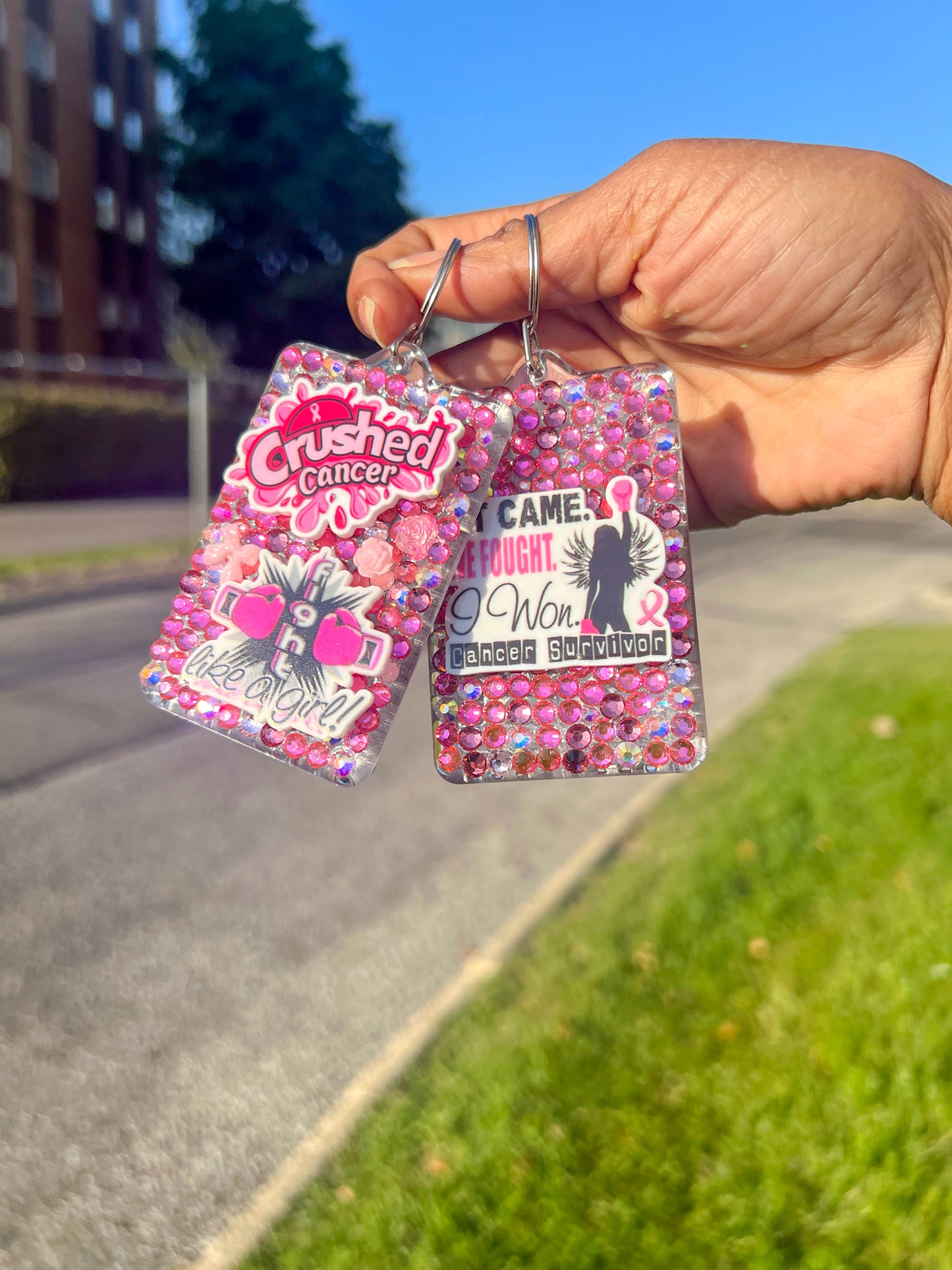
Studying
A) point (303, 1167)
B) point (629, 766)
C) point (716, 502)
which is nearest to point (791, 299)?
point (716, 502)

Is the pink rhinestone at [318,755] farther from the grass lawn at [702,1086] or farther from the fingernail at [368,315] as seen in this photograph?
the grass lawn at [702,1086]

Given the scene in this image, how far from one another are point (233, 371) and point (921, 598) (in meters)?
18.2

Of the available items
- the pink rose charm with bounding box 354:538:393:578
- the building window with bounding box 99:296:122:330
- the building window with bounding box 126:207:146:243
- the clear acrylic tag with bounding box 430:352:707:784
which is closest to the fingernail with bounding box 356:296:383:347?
the clear acrylic tag with bounding box 430:352:707:784

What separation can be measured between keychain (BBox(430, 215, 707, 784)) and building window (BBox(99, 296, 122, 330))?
76.5ft

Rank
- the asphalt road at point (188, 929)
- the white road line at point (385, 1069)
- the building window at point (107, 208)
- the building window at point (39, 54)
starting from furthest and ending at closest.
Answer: the building window at point (107, 208) → the building window at point (39, 54) → the asphalt road at point (188, 929) → the white road line at point (385, 1069)

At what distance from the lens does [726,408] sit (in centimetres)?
170

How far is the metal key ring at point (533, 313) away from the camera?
129cm

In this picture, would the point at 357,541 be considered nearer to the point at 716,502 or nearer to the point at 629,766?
the point at 629,766

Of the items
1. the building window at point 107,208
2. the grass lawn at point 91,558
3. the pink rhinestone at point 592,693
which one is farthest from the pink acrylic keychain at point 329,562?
the building window at point 107,208

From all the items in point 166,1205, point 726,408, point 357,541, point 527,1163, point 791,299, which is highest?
point 791,299

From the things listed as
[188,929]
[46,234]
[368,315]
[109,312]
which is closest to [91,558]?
[188,929]

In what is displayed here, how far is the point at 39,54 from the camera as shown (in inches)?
762

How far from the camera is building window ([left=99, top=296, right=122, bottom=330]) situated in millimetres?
21906

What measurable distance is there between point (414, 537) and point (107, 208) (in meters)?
24.3
